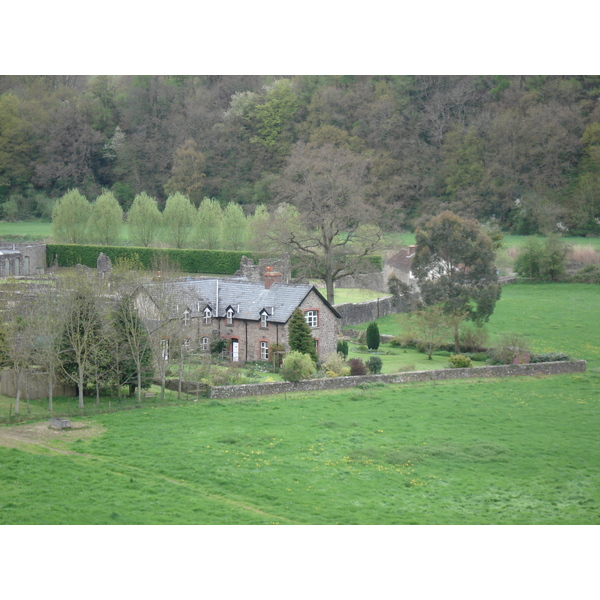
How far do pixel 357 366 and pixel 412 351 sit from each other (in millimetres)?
8264

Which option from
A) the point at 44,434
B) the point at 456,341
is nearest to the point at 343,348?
the point at 456,341

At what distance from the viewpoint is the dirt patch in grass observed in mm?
27141

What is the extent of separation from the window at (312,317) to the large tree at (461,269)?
274 inches

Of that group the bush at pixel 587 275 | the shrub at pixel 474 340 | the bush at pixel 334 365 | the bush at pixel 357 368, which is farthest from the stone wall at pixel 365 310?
the bush at pixel 587 275

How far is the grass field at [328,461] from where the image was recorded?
74.0 feet

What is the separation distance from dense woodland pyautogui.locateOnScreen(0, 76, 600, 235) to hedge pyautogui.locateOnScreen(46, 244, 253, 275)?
14360 millimetres

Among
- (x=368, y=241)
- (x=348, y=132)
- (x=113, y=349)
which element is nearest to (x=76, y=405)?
(x=113, y=349)

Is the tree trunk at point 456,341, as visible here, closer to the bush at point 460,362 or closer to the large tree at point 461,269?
the large tree at point 461,269

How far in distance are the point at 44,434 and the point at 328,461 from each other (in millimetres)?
9229

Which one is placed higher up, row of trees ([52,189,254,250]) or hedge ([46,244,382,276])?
row of trees ([52,189,254,250])

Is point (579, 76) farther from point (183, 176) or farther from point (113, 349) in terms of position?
point (113, 349)

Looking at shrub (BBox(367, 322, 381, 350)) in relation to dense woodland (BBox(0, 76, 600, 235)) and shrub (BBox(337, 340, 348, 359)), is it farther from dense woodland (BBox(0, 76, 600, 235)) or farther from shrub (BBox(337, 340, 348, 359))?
dense woodland (BBox(0, 76, 600, 235))

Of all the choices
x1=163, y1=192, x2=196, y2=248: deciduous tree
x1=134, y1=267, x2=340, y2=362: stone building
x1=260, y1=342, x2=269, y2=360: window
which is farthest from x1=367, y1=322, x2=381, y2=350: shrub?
x1=163, y1=192, x2=196, y2=248: deciduous tree

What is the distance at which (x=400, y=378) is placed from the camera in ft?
125
